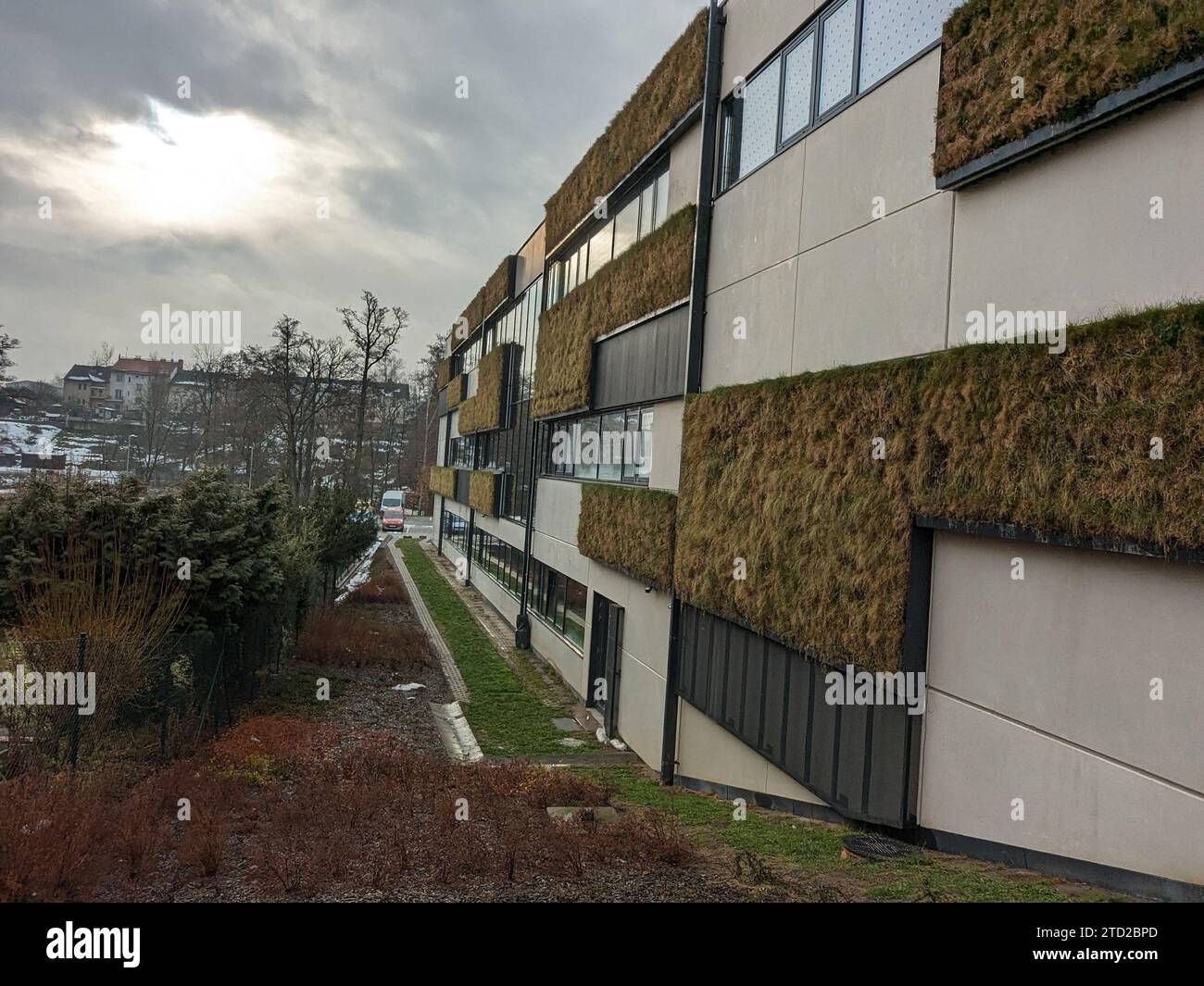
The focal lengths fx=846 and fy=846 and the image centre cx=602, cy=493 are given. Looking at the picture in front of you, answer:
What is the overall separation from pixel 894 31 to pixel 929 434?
4.33 meters

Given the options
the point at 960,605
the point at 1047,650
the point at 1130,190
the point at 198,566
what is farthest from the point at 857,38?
the point at 198,566

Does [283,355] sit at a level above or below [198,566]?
→ above

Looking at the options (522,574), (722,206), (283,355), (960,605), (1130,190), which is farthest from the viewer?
(283,355)

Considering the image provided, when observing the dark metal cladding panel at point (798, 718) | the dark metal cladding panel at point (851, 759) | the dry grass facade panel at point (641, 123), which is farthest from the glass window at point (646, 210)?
the dark metal cladding panel at point (851, 759)

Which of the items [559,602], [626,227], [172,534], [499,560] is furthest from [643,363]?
[499,560]

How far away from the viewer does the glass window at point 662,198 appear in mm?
15445

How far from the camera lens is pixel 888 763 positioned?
7.87 m

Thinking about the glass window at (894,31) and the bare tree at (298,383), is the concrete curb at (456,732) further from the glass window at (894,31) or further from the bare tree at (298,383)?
the bare tree at (298,383)

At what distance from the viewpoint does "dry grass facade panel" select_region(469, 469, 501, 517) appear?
104ft

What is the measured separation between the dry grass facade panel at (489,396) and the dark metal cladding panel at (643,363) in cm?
1314

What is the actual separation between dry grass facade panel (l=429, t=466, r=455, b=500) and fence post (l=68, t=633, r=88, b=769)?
34.0 meters
